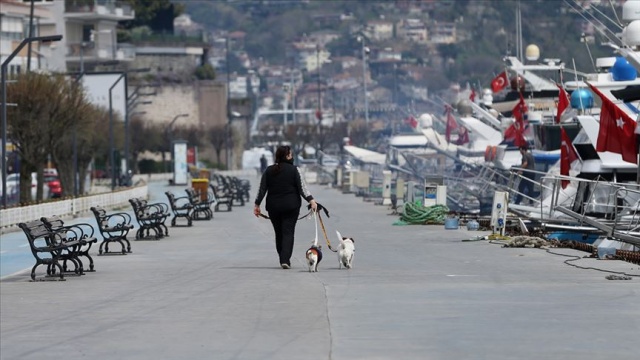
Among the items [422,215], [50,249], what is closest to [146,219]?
[422,215]

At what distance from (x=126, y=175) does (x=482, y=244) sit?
2195 inches

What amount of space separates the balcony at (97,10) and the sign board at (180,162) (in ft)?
128

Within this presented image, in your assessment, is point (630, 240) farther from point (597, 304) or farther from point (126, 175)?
point (126, 175)

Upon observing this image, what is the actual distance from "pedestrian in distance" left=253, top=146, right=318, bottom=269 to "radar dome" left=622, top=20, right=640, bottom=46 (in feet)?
43.4

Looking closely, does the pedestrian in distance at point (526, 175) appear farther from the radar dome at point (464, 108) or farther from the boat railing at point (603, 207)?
the radar dome at point (464, 108)

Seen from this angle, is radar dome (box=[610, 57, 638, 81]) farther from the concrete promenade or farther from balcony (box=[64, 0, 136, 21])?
balcony (box=[64, 0, 136, 21])

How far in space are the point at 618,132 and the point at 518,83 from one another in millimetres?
27774

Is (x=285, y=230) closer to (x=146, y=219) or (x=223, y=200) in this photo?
(x=146, y=219)

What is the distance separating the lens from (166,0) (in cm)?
16300

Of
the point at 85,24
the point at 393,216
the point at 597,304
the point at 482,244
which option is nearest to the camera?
the point at 597,304

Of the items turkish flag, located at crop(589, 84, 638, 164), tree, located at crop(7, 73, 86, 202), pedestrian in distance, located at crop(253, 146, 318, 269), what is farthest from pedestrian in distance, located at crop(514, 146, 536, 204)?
tree, located at crop(7, 73, 86, 202)

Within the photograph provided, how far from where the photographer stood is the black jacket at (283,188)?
24688 mm

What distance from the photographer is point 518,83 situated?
62.4m

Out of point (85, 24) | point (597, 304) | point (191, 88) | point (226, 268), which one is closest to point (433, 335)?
point (597, 304)
